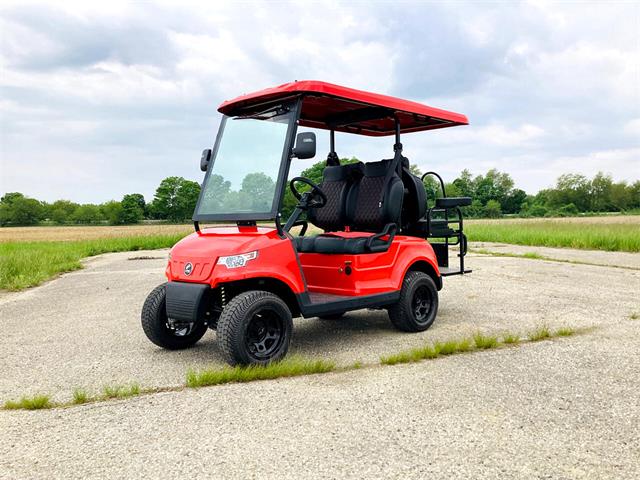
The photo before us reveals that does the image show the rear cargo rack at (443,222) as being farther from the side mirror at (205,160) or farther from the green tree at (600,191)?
the green tree at (600,191)

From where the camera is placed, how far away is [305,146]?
194 inches

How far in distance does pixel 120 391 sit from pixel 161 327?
1255 mm

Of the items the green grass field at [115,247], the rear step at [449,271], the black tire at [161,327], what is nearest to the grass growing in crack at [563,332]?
the rear step at [449,271]

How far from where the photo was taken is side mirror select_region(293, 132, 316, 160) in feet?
16.2

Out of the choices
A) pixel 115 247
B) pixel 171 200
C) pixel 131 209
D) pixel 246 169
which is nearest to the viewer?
pixel 246 169

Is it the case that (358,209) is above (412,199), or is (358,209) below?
below

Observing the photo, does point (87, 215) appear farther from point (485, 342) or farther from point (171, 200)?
point (485, 342)

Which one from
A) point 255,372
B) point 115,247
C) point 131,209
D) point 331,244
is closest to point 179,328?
point 255,372

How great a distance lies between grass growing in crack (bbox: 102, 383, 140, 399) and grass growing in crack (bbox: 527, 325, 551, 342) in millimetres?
A: 3851

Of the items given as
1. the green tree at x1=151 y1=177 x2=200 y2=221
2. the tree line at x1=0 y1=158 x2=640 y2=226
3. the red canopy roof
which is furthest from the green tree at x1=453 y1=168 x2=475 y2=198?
the red canopy roof

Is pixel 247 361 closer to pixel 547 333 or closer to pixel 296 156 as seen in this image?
pixel 296 156

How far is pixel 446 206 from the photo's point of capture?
270 inches

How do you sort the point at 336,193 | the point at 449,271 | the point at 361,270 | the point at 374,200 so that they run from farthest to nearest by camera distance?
the point at 449,271, the point at 336,193, the point at 374,200, the point at 361,270

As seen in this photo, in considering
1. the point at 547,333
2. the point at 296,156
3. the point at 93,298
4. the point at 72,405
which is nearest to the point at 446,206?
the point at 547,333
